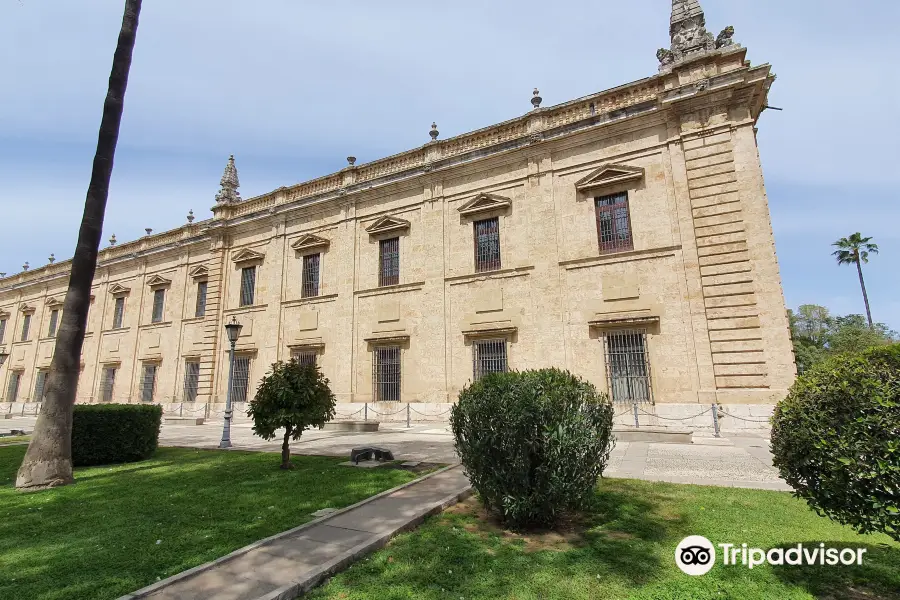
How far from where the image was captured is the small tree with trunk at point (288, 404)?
866 cm

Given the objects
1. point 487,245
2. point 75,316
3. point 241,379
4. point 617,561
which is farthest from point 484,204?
point 617,561

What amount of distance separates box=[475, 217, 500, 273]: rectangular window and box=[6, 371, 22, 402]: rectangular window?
36781mm

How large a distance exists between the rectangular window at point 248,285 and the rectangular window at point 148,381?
7710mm

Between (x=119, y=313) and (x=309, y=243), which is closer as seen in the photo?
(x=309, y=243)

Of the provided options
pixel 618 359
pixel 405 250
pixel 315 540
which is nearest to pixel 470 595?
pixel 315 540

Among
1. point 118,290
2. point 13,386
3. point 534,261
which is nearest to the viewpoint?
point 534,261

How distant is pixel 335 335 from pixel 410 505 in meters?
15.1

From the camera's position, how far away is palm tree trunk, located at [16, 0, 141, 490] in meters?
7.53

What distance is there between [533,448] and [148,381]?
2840 centimetres

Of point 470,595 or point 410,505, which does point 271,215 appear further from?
point 470,595

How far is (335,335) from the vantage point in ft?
65.7

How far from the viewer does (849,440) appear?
9.70 ft

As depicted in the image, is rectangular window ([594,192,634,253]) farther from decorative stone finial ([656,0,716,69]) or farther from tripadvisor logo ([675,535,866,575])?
tripadvisor logo ([675,535,866,575])

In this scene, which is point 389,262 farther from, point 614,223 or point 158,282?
point 158,282
